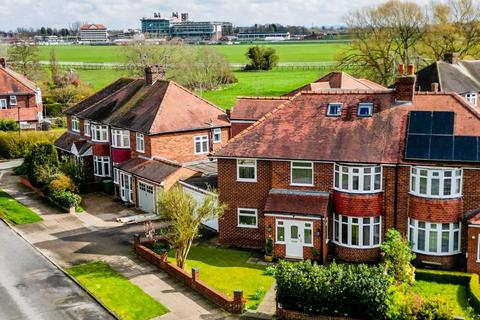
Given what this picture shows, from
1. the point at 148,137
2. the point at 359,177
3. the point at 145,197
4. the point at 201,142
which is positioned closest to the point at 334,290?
the point at 359,177

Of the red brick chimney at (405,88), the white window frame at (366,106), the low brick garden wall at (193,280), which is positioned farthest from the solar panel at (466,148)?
the low brick garden wall at (193,280)

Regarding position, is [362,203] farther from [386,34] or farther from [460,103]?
[386,34]

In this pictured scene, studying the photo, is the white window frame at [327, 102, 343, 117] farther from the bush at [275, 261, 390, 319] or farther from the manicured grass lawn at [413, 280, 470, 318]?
the bush at [275, 261, 390, 319]

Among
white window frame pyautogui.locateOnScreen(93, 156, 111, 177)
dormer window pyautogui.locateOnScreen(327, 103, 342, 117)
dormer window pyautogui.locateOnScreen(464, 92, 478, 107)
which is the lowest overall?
white window frame pyautogui.locateOnScreen(93, 156, 111, 177)

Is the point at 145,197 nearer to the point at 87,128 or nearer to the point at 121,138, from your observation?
the point at 121,138

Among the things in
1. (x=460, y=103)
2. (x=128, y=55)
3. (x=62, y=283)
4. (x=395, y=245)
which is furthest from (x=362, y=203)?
(x=128, y=55)

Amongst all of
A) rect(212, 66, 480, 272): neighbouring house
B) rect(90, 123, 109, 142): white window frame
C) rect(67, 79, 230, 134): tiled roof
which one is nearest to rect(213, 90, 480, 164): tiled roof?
rect(212, 66, 480, 272): neighbouring house
